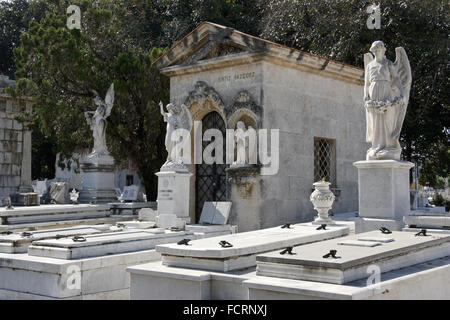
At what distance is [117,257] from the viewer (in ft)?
25.2

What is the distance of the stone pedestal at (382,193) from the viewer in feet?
32.7

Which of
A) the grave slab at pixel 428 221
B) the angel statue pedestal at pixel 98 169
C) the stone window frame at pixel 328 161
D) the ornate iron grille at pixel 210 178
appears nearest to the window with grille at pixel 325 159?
the stone window frame at pixel 328 161

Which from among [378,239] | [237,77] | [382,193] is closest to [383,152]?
[382,193]

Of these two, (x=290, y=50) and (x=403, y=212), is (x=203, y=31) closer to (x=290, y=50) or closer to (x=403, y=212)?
(x=290, y=50)

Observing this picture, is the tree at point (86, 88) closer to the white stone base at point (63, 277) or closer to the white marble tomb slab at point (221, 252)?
the white stone base at point (63, 277)

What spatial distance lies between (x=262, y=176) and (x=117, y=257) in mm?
6402

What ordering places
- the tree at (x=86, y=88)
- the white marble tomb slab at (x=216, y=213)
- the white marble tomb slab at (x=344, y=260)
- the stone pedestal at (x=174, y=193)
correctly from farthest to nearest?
the tree at (x=86, y=88) < the stone pedestal at (x=174, y=193) < the white marble tomb slab at (x=216, y=213) < the white marble tomb slab at (x=344, y=260)

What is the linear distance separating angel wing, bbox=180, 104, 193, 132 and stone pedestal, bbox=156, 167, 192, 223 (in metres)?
1.55

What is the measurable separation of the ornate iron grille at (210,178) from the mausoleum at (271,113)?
3 centimetres

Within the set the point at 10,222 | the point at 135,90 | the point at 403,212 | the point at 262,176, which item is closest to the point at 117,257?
the point at 403,212

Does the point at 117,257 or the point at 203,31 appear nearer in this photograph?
the point at 117,257

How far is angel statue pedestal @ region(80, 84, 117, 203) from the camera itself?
61.0ft
